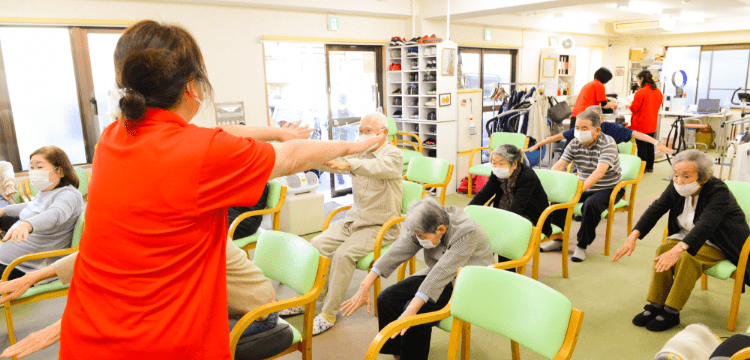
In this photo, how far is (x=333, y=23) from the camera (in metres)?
5.99

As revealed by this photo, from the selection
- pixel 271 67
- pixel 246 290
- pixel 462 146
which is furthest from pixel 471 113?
pixel 246 290

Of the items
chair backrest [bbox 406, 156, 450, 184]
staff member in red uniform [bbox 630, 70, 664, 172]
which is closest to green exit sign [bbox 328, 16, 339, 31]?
chair backrest [bbox 406, 156, 450, 184]

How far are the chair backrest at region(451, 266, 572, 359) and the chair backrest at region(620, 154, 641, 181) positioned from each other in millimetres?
2978

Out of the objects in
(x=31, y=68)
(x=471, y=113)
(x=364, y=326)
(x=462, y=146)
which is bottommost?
(x=364, y=326)

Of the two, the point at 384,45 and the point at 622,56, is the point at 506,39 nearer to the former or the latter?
the point at 384,45

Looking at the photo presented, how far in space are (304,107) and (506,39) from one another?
402 cm

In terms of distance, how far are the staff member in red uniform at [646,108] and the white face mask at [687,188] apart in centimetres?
492

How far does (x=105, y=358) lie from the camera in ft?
3.61

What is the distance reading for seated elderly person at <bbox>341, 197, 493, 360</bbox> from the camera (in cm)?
223

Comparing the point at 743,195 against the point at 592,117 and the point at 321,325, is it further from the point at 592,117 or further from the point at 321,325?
the point at 321,325

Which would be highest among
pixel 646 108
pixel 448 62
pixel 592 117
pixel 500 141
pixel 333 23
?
pixel 333 23

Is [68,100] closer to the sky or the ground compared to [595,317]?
closer to the sky

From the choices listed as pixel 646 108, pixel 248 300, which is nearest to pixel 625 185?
pixel 248 300

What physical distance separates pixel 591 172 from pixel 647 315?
1.63 m
